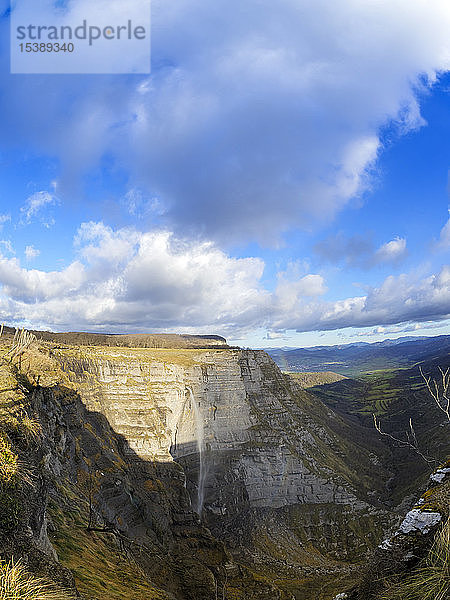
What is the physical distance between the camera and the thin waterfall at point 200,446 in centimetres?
5069

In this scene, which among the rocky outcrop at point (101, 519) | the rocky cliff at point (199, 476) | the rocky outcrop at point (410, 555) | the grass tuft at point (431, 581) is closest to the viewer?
the grass tuft at point (431, 581)

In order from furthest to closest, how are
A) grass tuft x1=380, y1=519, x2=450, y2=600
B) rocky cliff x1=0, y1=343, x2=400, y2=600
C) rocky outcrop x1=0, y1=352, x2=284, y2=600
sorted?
1. rocky cliff x1=0, y1=343, x2=400, y2=600
2. rocky outcrop x1=0, y1=352, x2=284, y2=600
3. grass tuft x1=380, y1=519, x2=450, y2=600

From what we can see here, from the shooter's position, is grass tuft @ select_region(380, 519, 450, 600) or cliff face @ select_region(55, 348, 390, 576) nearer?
grass tuft @ select_region(380, 519, 450, 600)

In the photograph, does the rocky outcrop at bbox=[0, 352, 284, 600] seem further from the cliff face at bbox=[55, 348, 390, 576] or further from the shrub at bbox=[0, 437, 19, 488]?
the cliff face at bbox=[55, 348, 390, 576]

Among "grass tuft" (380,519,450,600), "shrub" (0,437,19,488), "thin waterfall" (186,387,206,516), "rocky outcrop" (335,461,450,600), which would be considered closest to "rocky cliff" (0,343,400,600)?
"thin waterfall" (186,387,206,516)

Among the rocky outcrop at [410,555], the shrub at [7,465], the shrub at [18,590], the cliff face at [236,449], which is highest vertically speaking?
the shrub at [7,465]

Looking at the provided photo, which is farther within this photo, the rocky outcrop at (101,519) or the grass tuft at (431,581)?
the rocky outcrop at (101,519)

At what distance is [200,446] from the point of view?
2128 inches

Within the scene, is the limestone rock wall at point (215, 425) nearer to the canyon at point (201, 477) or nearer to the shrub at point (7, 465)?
the canyon at point (201, 477)

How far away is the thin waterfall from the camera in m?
50.7

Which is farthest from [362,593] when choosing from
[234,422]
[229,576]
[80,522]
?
[234,422]

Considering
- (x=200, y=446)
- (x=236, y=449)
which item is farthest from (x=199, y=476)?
(x=236, y=449)

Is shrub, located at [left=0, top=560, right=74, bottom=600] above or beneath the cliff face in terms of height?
above

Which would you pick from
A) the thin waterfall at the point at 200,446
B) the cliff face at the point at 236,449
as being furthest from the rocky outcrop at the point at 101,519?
the thin waterfall at the point at 200,446
